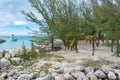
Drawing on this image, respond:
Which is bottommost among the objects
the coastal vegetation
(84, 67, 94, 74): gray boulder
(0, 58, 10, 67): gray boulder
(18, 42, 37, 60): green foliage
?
(84, 67, 94, 74): gray boulder

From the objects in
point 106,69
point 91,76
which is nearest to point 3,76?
point 91,76

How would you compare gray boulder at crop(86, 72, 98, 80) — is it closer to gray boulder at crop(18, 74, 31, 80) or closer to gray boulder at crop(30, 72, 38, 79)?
gray boulder at crop(30, 72, 38, 79)

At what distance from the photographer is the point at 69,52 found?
49.4ft

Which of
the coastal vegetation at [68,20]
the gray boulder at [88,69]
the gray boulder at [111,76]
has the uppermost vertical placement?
the coastal vegetation at [68,20]

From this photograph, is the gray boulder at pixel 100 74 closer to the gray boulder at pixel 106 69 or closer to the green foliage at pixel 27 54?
the gray boulder at pixel 106 69

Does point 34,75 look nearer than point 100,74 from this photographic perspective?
No

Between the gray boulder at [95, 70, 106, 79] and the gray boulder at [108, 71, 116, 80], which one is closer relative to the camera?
the gray boulder at [108, 71, 116, 80]

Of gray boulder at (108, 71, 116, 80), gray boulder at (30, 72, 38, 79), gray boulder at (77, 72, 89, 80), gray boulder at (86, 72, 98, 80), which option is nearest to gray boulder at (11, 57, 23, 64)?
gray boulder at (30, 72, 38, 79)

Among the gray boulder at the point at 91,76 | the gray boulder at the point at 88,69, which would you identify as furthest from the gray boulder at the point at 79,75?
the gray boulder at the point at 88,69

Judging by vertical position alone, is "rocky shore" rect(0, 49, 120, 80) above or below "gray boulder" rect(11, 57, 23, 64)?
below

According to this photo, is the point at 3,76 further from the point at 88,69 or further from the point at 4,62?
the point at 88,69

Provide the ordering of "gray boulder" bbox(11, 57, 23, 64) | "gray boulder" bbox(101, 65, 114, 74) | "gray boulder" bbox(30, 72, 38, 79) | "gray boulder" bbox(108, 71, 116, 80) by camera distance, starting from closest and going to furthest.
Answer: "gray boulder" bbox(108, 71, 116, 80)
"gray boulder" bbox(30, 72, 38, 79)
"gray boulder" bbox(101, 65, 114, 74)
"gray boulder" bbox(11, 57, 23, 64)

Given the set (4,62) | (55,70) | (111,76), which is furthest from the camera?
(4,62)

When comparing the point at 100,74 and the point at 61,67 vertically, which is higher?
the point at 61,67
